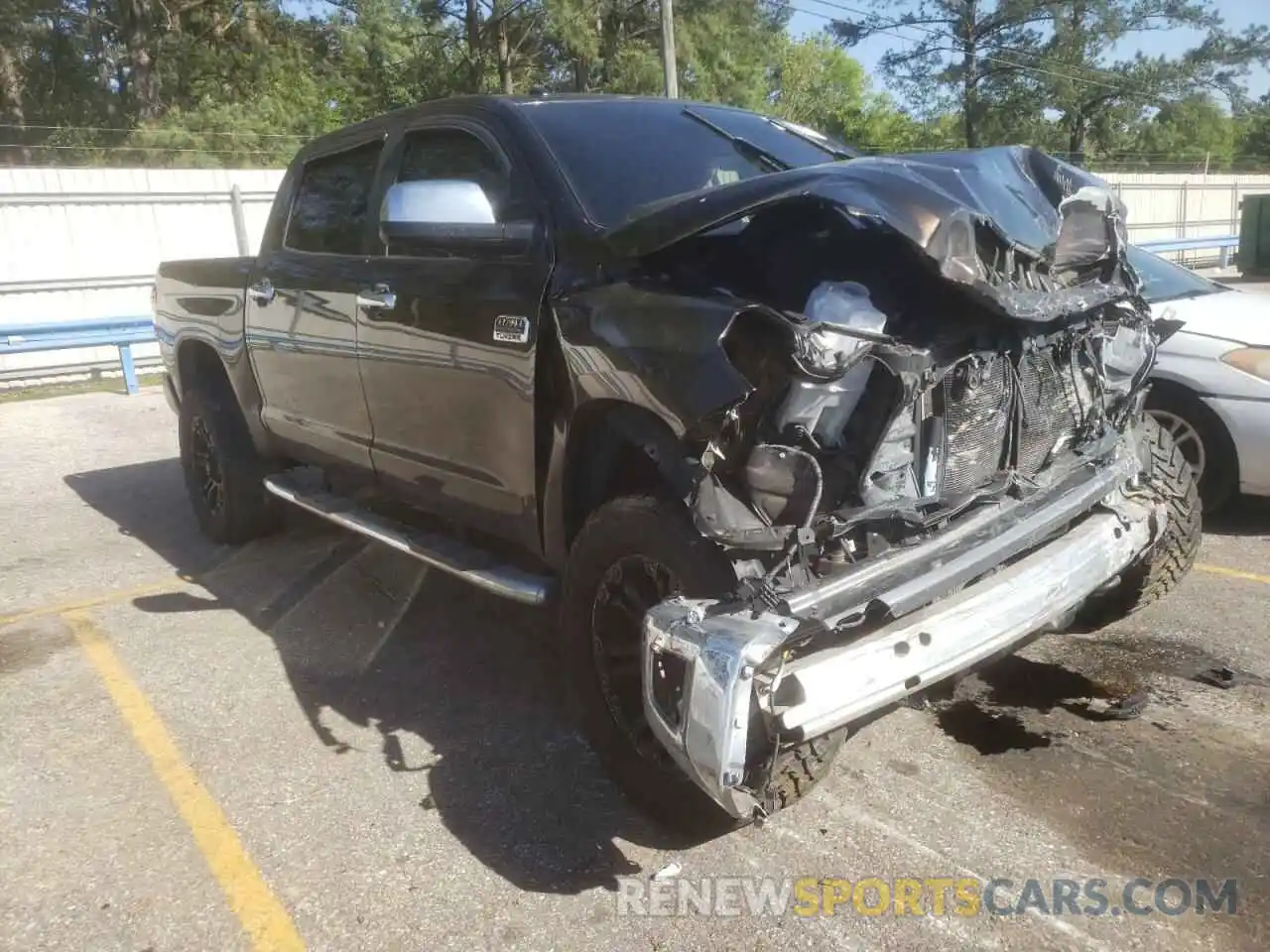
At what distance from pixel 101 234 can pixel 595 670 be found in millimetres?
13218

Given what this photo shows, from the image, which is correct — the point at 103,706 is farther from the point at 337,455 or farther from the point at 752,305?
the point at 752,305

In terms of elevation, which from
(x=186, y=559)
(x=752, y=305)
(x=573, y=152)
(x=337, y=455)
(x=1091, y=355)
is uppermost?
(x=573, y=152)

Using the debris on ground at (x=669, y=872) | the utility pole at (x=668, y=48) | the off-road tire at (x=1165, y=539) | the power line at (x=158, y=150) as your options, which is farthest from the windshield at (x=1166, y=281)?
the power line at (x=158, y=150)

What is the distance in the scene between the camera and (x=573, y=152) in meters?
3.62

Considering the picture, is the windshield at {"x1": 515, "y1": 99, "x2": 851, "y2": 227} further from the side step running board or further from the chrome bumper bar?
the chrome bumper bar

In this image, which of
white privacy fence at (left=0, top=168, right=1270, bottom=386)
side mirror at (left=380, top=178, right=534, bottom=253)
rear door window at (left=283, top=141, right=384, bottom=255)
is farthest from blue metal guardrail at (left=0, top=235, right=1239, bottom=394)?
side mirror at (left=380, top=178, right=534, bottom=253)

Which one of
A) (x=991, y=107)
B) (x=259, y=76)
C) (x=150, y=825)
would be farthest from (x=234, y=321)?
(x=991, y=107)

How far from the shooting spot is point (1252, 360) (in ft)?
16.6

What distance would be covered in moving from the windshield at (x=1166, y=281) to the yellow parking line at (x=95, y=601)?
524 cm

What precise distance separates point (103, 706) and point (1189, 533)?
404 cm

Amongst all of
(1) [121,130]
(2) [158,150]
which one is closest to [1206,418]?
(2) [158,150]

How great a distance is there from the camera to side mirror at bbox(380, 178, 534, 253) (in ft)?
11.1

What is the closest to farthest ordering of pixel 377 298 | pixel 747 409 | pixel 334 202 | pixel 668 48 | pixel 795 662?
1. pixel 795 662
2. pixel 747 409
3. pixel 377 298
4. pixel 334 202
5. pixel 668 48

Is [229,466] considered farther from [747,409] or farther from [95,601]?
[747,409]
